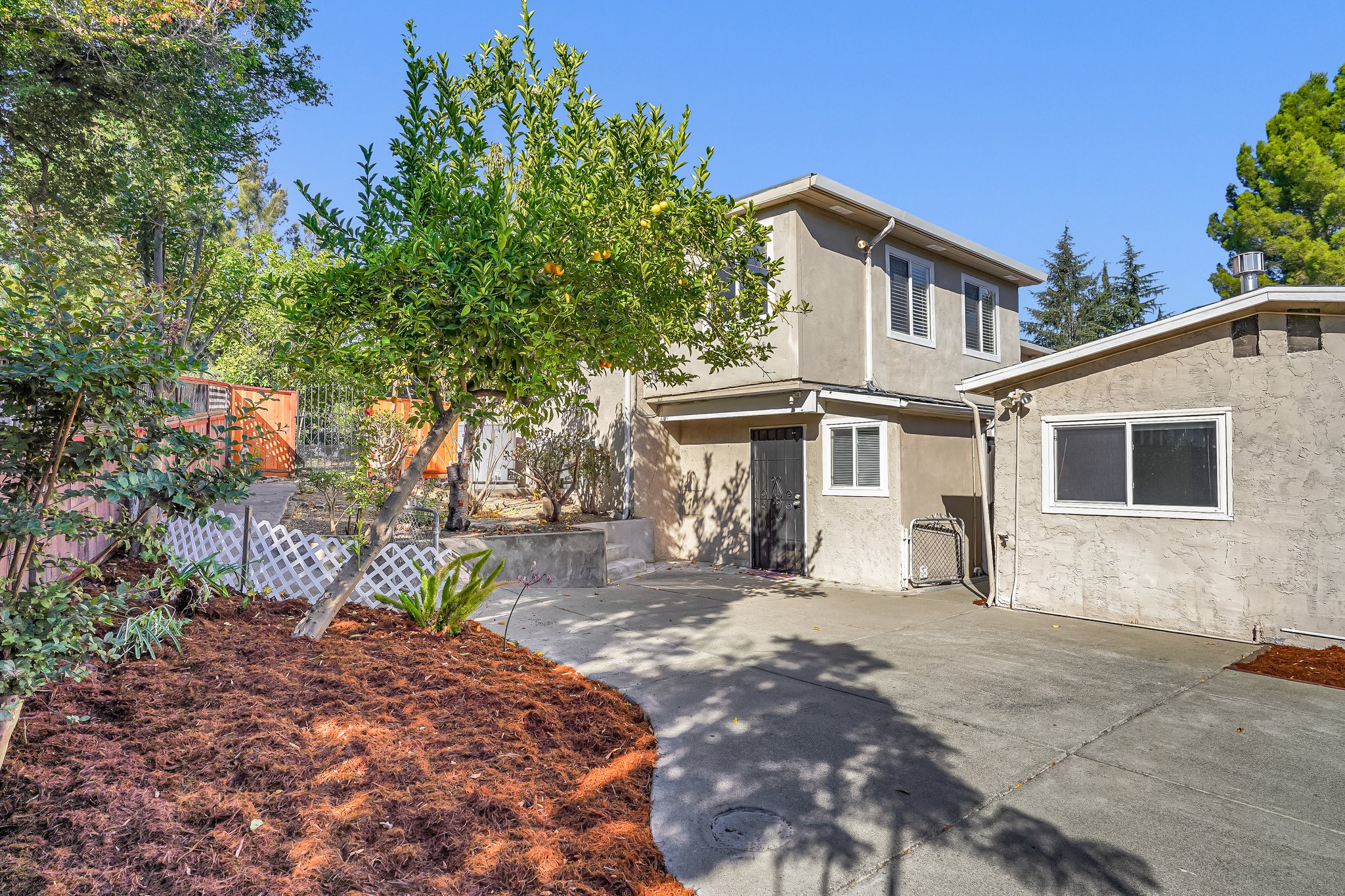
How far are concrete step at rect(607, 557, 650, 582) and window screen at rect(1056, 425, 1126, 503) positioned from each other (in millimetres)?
6468

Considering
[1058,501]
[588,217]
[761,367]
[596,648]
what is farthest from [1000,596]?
[588,217]

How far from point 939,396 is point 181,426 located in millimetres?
11979

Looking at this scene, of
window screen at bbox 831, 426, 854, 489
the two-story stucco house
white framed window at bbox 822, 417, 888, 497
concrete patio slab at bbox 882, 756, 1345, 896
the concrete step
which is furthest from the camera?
the concrete step

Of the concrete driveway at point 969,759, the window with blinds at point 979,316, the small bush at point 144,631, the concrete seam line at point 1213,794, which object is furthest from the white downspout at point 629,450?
the small bush at point 144,631

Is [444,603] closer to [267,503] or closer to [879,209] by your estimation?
[267,503]

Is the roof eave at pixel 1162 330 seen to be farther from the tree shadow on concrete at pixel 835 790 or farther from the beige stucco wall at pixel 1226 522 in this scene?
the tree shadow on concrete at pixel 835 790

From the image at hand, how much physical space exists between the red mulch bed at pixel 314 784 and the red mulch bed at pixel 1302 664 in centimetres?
577

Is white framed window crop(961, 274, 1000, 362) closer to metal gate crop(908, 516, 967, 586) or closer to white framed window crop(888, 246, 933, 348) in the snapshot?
white framed window crop(888, 246, 933, 348)

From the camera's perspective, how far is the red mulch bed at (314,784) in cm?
225

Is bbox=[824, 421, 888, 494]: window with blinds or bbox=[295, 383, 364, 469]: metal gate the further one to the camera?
bbox=[295, 383, 364, 469]: metal gate

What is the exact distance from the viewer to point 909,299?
12.2 m

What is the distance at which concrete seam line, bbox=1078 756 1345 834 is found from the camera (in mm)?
3387

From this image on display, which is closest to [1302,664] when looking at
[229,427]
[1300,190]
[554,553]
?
[554,553]

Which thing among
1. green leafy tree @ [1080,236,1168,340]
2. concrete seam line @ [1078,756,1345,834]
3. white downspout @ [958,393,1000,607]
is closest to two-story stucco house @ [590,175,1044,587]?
white downspout @ [958,393,1000,607]
